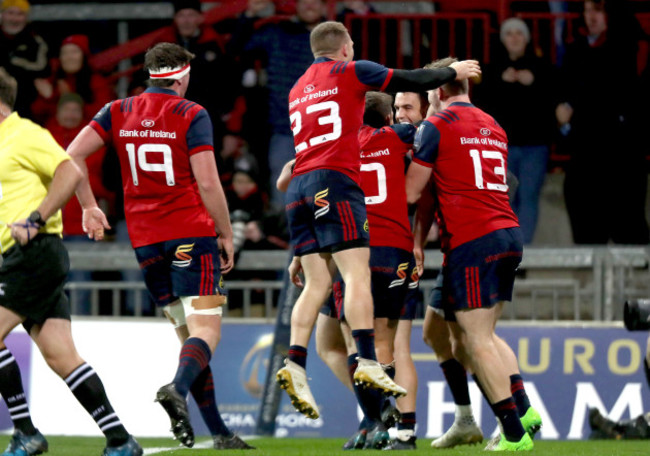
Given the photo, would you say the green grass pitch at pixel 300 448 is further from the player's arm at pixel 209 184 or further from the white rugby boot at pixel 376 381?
the player's arm at pixel 209 184

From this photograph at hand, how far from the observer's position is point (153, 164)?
7480mm

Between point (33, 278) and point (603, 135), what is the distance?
24.3 feet

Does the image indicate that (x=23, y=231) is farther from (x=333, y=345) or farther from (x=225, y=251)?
(x=333, y=345)

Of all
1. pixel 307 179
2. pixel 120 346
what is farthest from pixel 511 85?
pixel 307 179

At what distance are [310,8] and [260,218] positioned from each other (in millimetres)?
2467

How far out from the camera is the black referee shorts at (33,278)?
6617 millimetres

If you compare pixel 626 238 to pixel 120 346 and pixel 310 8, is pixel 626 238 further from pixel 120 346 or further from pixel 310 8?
pixel 120 346

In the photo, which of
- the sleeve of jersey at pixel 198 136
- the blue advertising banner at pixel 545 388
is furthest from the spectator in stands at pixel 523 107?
the sleeve of jersey at pixel 198 136

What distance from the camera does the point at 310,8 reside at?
13109 mm

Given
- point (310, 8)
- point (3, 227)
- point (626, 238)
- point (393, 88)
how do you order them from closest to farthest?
point (3, 227), point (393, 88), point (626, 238), point (310, 8)

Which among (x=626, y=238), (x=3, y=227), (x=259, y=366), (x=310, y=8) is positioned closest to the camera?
(x=3, y=227)

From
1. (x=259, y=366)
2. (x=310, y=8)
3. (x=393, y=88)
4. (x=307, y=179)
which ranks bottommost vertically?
(x=259, y=366)

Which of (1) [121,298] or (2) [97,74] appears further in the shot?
(2) [97,74]

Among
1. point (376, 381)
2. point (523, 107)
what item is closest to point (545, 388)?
point (523, 107)
